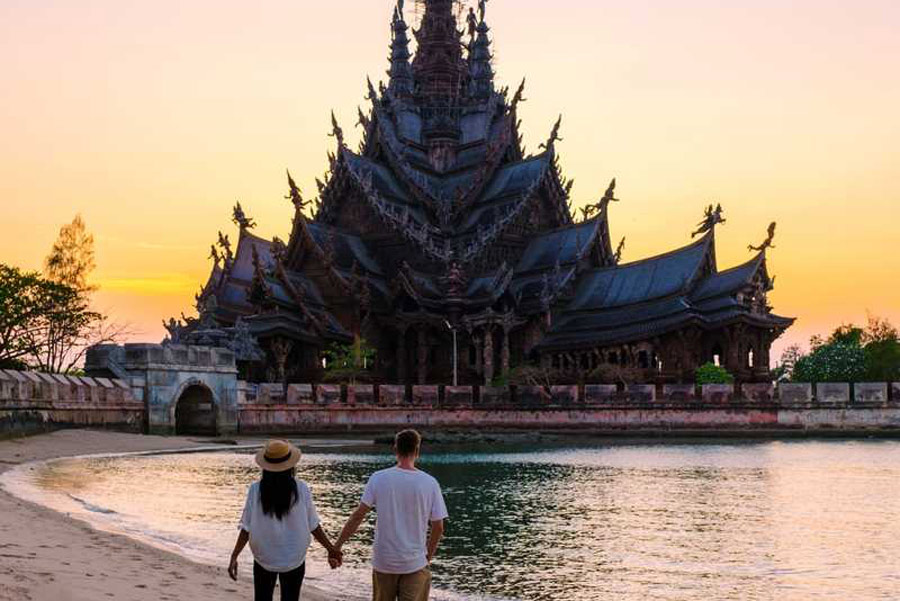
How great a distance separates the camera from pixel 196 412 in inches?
1845

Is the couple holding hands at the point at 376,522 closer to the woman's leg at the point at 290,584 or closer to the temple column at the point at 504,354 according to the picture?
the woman's leg at the point at 290,584

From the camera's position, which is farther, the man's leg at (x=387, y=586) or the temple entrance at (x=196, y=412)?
the temple entrance at (x=196, y=412)

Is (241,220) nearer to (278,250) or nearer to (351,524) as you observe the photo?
(278,250)

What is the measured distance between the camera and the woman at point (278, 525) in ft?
24.5

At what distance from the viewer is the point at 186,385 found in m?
44.6

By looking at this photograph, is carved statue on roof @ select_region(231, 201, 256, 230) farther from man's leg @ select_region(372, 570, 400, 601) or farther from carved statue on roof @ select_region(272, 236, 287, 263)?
man's leg @ select_region(372, 570, 400, 601)

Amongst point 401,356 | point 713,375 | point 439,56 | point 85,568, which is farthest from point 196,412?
point 439,56

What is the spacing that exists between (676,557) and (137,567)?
743 centimetres

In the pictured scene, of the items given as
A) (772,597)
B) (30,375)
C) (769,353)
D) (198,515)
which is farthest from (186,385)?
(772,597)

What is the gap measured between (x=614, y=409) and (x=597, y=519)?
108 ft

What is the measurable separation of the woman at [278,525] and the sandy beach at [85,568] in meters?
2.19

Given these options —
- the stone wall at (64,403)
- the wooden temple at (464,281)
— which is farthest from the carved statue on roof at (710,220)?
the stone wall at (64,403)

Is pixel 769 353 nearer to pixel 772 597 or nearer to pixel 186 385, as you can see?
pixel 186 385

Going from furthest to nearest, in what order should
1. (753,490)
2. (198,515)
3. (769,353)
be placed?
(769,353)
(753,490)
(198,515)
